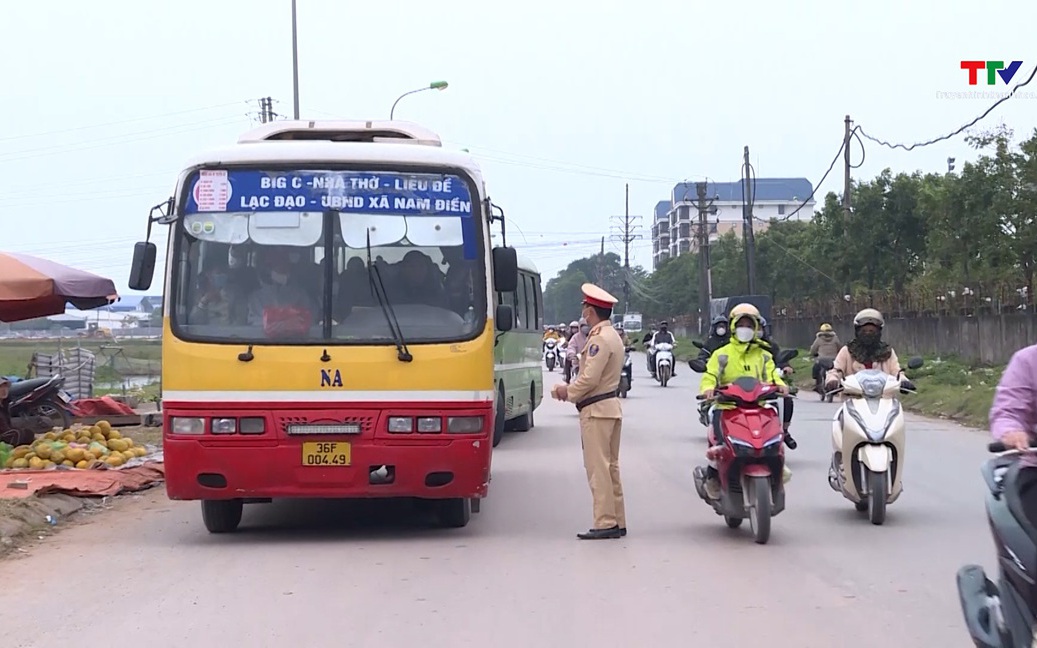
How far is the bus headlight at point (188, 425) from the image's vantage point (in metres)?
9.27

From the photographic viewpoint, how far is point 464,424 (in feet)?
30.7

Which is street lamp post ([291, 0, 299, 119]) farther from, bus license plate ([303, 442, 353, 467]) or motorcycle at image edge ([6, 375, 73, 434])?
bus license plate ([303, 442, 353, 467])

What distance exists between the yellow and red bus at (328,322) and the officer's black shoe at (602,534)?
0.85 m

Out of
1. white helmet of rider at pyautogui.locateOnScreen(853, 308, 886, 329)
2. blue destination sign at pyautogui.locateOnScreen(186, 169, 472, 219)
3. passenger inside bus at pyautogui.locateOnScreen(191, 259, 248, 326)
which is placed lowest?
white helmet of rider at pyautogui.locateOnScreen(853, 308, 886, 329)

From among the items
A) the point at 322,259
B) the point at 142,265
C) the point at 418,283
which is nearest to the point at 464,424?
the point at 418,283

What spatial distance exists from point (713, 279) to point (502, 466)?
6701 centimetres

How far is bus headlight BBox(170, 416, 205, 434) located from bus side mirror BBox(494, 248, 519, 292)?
242cm

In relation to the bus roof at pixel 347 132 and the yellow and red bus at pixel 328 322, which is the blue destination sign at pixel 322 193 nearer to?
the yellow and red bus at pixel 328 322

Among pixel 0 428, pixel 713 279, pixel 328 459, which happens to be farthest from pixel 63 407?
pixel 713 279

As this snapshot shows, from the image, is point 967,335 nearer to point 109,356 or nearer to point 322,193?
point 109,356

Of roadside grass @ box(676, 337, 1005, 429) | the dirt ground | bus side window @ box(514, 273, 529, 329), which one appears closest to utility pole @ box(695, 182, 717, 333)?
roadside grass @ box(676, 337, 1005, 429)

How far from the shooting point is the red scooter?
910 centimetres

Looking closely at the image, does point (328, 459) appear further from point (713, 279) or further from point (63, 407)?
point (713, 279)

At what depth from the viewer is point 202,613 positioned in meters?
7.14
